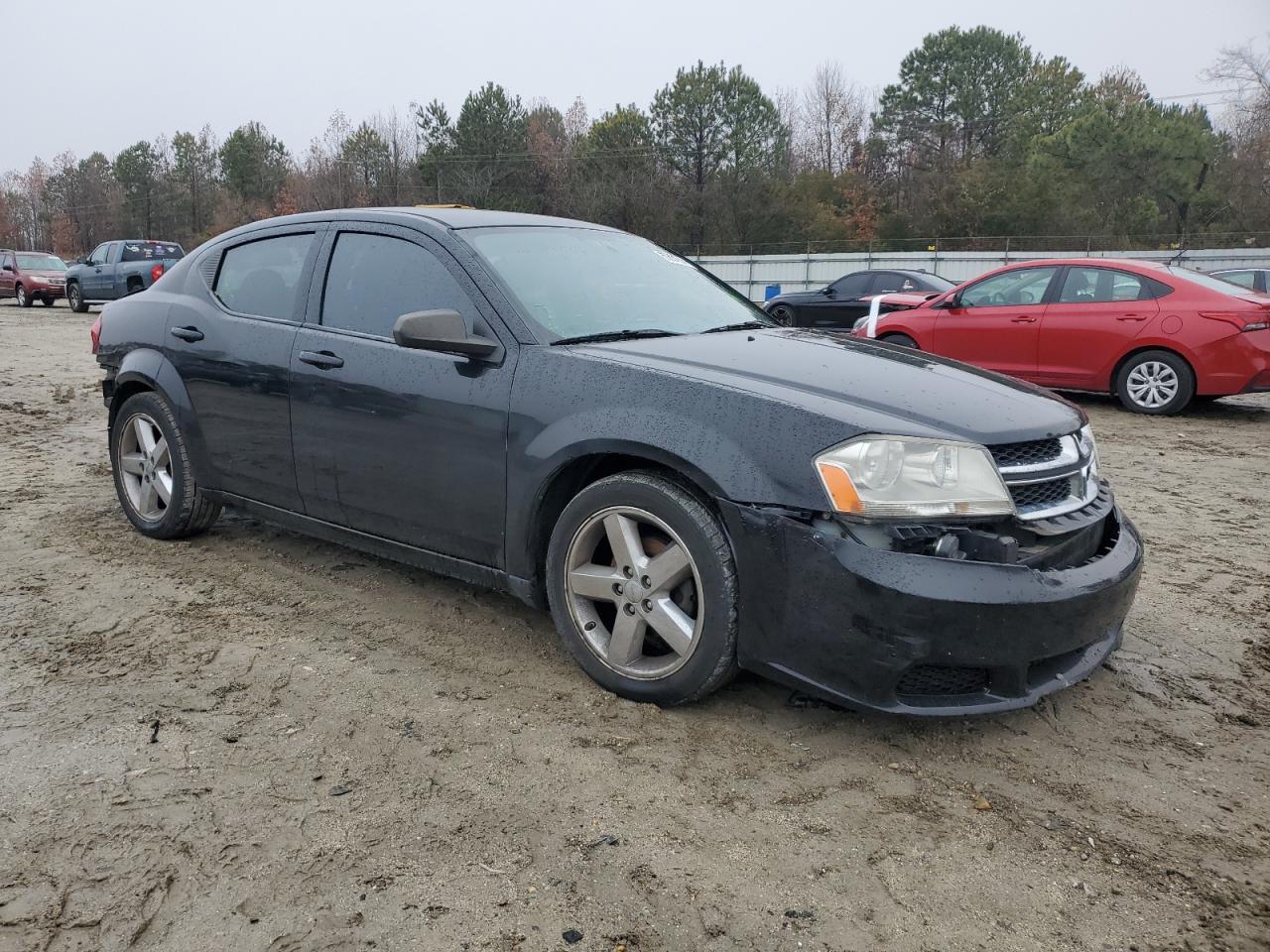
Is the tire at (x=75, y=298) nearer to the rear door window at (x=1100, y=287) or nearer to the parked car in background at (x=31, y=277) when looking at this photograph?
the parked car in background at (x=31, y=277)

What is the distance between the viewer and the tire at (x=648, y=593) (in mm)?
2883

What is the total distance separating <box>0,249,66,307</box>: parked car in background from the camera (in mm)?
26922

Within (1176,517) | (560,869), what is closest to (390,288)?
(560,869)

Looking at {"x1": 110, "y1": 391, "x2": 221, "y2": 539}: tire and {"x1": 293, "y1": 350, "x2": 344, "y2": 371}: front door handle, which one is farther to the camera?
{"x1": 110, "y1": 391, "x2": 221, "y2": 539}: tire

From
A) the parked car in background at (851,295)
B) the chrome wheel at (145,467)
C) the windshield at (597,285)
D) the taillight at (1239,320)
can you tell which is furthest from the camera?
the parked car in background at (851,295)

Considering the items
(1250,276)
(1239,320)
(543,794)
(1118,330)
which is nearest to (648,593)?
(543,794)

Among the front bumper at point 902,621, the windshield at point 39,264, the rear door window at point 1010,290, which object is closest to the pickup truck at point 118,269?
the windshield at point 39,264

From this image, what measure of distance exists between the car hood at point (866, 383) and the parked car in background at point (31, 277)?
28186mm

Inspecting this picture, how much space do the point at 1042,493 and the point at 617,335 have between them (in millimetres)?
1533

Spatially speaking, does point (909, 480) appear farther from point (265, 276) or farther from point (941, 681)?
point (265, 276)

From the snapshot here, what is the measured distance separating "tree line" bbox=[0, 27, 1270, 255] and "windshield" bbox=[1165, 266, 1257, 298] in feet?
96.3

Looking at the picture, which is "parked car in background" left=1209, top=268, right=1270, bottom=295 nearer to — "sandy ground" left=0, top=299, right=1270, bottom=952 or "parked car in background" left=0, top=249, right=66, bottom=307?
"sandy ground" left=0, top=299, right=1270, bottom=952

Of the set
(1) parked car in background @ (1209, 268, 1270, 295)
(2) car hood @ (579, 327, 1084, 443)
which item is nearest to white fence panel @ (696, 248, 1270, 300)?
(1) parked car in background @ (1209, 268, 1270, 295)

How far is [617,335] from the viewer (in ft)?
11.6
